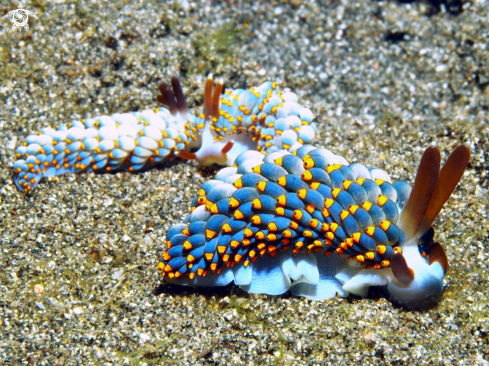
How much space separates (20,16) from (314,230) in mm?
4183

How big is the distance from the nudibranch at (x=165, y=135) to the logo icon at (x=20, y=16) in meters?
1.59

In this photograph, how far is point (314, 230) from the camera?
2.82 meters

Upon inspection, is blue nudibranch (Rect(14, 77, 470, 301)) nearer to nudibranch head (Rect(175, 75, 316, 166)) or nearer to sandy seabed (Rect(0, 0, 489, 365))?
nudibranch head (Rect(175, 75, 316, 166))

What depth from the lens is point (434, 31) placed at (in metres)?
5.20

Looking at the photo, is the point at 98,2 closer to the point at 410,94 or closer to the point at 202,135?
the point at 202,135

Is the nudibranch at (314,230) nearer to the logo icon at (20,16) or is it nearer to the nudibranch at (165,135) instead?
the nudibranch at (165,135)

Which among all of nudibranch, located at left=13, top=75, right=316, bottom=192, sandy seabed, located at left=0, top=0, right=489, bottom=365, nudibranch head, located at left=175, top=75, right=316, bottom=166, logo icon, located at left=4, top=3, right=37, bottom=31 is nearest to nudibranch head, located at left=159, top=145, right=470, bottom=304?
sandy seabed, located at left=0, top=0, right=489, bottom=365

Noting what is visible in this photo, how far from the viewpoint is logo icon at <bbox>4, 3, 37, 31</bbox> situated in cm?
462

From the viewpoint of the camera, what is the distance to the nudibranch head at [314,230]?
2709 mm

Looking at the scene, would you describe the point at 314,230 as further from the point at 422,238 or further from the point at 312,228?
the point at 422,238

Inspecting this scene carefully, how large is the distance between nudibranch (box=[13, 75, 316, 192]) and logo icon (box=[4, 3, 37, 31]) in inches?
62.5

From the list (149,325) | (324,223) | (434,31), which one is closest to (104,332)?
(149,325)

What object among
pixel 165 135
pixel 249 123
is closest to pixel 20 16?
Answer: pixel 165 135

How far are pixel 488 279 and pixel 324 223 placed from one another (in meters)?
1.38
